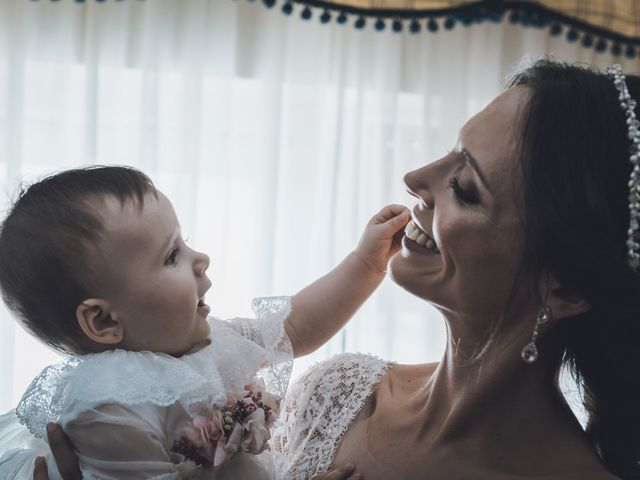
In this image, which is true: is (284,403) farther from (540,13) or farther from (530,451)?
(540,13)

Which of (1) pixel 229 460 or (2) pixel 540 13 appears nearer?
(1) pixel 229 460

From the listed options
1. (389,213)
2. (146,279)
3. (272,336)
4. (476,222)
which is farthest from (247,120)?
(476,222)

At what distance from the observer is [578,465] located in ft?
4.01

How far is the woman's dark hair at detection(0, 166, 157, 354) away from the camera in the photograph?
1250 millimetres

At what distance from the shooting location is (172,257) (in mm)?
1347

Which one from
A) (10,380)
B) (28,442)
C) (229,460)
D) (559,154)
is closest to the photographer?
(559,154)

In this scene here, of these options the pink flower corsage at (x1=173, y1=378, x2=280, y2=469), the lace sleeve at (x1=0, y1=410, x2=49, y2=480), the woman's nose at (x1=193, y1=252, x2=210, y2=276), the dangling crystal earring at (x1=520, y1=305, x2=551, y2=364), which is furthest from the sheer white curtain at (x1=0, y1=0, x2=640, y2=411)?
the dangling crystal earring at (x1=520, y1=305, x2=551, y2=364)

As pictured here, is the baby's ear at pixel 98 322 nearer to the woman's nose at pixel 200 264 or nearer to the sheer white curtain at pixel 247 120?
the woman's nose at pixel 200 264

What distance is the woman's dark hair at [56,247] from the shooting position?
125cm

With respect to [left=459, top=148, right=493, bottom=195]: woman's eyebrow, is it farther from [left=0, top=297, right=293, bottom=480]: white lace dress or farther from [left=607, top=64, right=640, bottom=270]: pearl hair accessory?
[left=0, top=297, right=293, bottom=480]: white lace dress

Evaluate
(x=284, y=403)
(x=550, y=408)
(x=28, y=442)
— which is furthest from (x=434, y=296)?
(x=28, y=442)

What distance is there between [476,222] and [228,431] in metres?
0.51

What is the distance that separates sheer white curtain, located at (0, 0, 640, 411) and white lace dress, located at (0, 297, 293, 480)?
142cm

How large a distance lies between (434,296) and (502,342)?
0.46 ft
